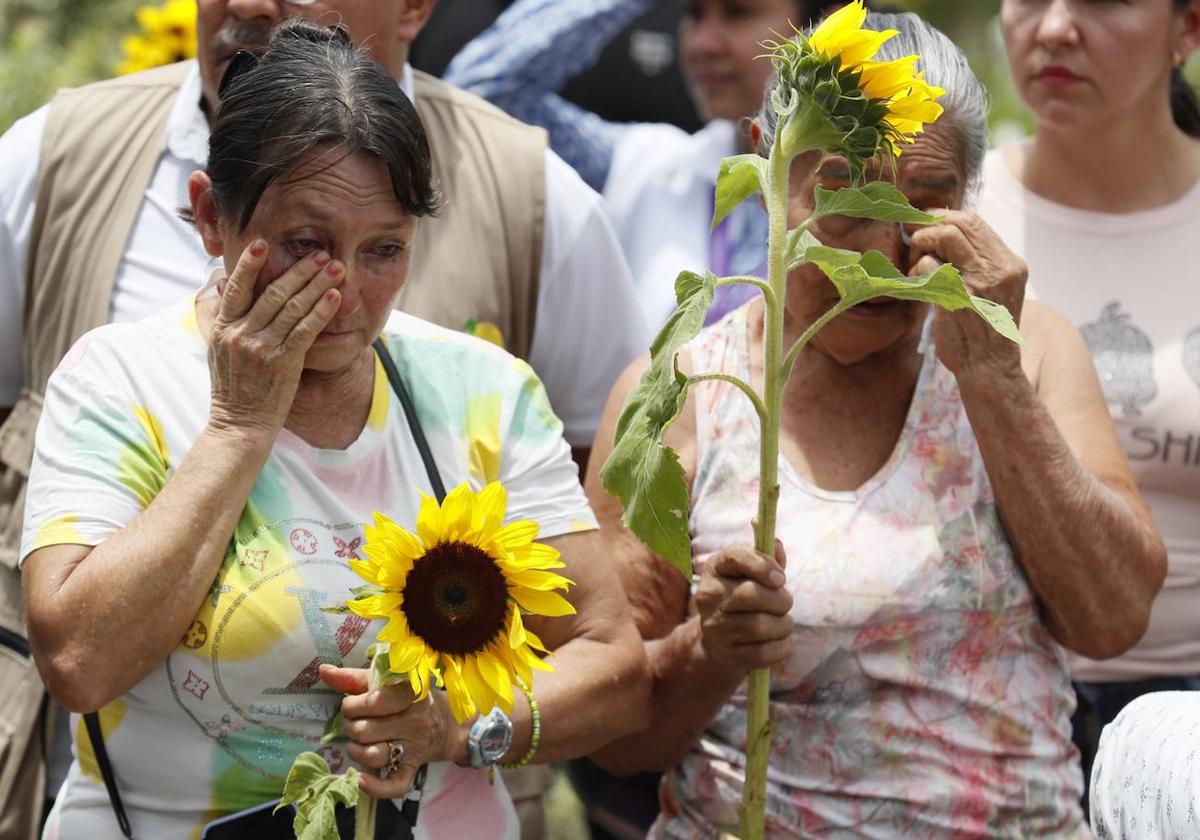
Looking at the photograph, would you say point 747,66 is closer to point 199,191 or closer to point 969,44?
point 199,191

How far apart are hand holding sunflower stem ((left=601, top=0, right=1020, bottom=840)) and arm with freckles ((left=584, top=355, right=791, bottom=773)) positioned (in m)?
0.28

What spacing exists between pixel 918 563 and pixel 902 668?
17cm

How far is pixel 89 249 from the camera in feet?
11.0

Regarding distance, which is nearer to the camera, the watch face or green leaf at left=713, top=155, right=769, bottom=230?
green leaf at left=713, top=155, right=769, bottom=230

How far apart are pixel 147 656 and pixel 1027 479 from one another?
4.55 ft

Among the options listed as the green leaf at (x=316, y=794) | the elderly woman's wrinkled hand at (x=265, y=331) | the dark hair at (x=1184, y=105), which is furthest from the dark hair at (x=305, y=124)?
the dark hair at (x=1184, y=105)

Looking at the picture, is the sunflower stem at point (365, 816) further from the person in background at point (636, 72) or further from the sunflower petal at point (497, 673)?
the person in background at point (636, 72)

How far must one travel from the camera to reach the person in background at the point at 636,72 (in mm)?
5840

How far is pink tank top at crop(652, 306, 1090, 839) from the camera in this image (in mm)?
2949

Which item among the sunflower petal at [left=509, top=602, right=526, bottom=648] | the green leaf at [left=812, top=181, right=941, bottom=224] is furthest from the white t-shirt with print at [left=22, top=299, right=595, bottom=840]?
the green leaf at [left=812, top=181, right=941, bottom=224]

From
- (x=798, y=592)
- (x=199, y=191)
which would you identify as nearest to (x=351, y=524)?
(x=199, y=191)

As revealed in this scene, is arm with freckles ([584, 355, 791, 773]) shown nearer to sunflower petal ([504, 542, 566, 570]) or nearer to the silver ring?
sunflower petal ([504, 542, 566, 570])

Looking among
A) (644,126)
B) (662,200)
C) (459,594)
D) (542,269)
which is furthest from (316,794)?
A: (644,126)

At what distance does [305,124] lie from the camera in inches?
104
